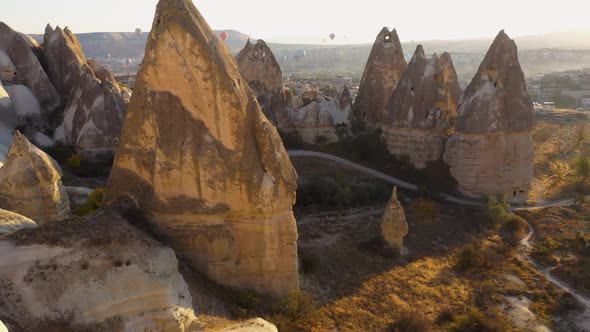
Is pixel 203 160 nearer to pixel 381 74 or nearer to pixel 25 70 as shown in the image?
pixel 25 70

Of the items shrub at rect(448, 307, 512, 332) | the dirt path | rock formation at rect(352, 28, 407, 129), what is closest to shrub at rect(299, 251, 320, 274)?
shrub at rect(448, 307, 512, 332)

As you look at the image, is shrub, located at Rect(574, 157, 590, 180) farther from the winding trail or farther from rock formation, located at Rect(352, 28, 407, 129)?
rock formation, located at Rect(352, 28, 407, 129)

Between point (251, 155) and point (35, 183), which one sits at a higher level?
point (251, 155)

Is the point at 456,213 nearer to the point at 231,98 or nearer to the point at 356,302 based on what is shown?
the point at 356,302

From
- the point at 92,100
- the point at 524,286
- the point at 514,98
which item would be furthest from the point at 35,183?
the point at 514,98

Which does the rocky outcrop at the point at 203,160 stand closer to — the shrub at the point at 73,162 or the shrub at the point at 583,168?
the shrub at the point at 73,162

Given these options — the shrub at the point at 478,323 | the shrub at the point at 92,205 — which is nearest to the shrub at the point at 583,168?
the shrub at the point at 478,323
